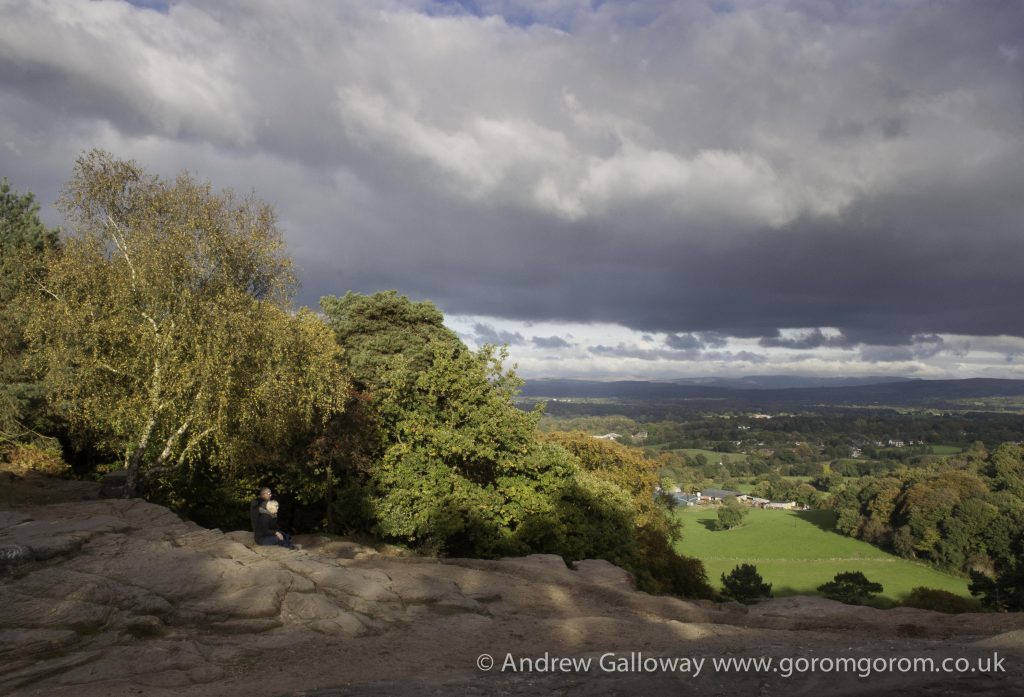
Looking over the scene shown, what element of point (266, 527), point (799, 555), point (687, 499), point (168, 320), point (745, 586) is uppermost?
point (168, 320)

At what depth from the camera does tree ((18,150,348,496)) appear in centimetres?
1970

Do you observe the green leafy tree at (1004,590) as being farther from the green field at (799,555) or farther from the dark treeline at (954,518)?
the green field at (799,555)

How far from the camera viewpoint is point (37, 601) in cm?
1141

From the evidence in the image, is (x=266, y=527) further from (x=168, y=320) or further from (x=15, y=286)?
(x=15, y=286)

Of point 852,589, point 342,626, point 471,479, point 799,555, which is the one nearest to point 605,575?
point 471,479

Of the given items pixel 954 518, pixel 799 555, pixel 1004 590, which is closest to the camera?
pixel 1004 590

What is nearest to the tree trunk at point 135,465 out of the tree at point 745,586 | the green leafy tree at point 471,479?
the green leafy tree at point 471,479

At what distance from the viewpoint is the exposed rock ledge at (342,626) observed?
937 centimetres

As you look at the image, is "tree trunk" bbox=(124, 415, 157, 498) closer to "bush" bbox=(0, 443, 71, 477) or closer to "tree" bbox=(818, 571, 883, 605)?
"bush" bbox=(0, 443, 71, 477)

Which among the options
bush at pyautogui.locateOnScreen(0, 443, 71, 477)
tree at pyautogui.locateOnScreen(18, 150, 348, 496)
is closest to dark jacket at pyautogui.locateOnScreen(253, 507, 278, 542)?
tree at pyautogui.locateOnScreen(18, 150, 348, 496)

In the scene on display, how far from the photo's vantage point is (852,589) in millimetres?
54656

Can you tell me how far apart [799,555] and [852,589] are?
87.6 ft

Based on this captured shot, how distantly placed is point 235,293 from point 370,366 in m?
18.6

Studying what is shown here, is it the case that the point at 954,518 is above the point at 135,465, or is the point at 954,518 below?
below
